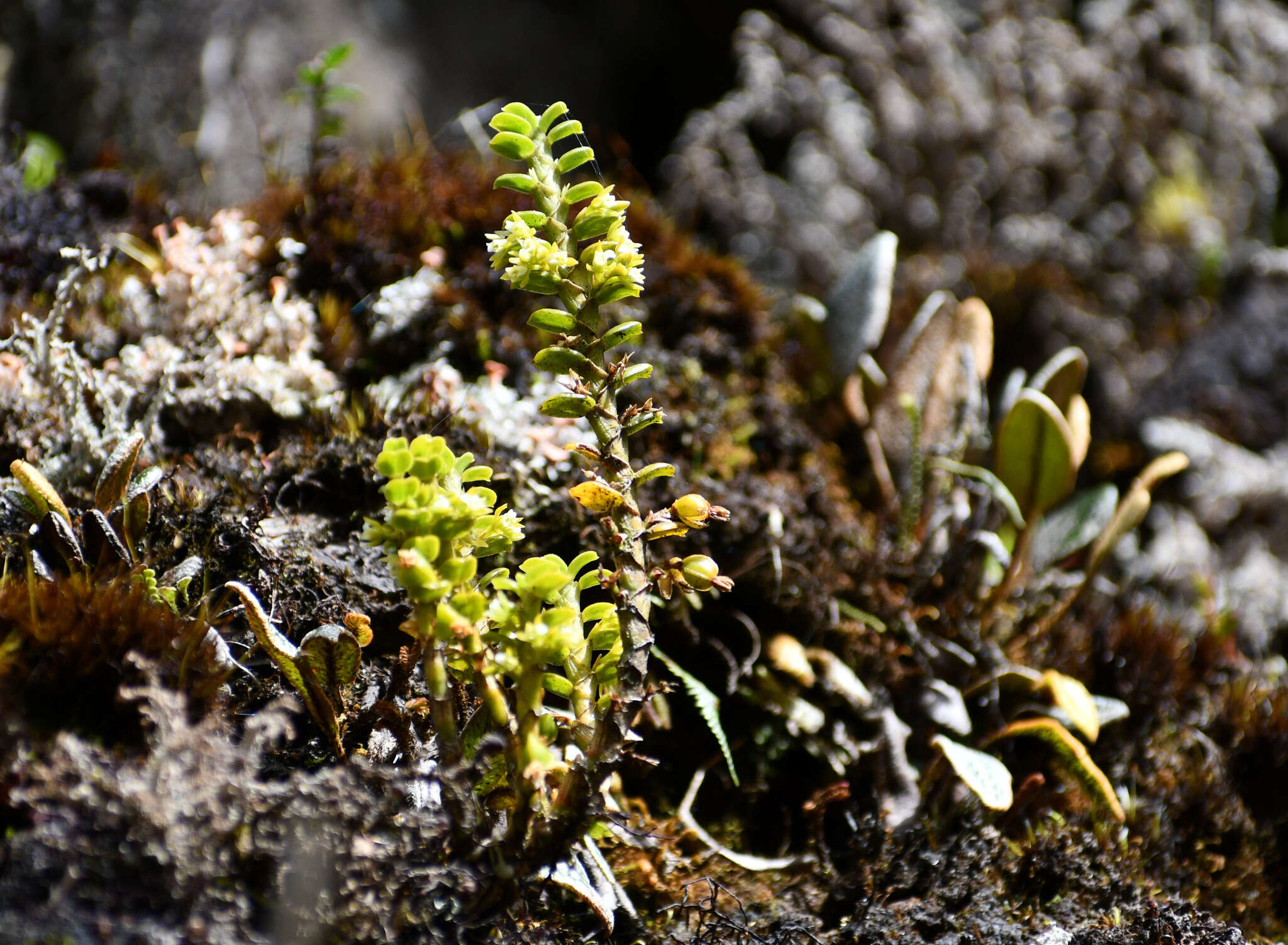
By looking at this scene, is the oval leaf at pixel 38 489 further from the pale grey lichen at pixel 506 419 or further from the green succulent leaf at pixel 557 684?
the green succulent leaf at pixel 557 684

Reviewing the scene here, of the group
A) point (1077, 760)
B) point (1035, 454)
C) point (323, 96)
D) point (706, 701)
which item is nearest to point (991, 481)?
point (1035, 454)

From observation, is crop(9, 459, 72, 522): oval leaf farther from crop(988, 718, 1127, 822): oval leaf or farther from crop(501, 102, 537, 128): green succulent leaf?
crop(988, 718, 1127, 822): oval leaf

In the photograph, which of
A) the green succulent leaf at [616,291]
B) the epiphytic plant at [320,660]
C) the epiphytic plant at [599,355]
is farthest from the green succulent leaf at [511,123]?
the epiphytic plant at [320,660]

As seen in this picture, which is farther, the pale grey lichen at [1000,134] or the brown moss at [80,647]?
the pale grey lichen at [1000,134]

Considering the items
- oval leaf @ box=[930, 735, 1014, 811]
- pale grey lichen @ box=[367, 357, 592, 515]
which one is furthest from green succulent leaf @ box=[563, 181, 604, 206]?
oval leaf @ box=[930, 735, 1014, 811]

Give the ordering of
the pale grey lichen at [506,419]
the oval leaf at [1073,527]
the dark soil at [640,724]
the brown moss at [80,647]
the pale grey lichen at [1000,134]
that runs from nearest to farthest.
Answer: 1. the dark soil at [640,724]
2. the brown moss at [80,647]
3. the pale grey lichen at [506,419]
4. the oval leaf at [1073,527]
5. the pale grey lichen at [1000,134]

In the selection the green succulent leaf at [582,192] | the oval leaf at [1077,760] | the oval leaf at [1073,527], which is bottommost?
the oval leaf at [1077,760]

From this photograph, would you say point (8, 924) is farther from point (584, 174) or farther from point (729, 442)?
point (584, 174)
